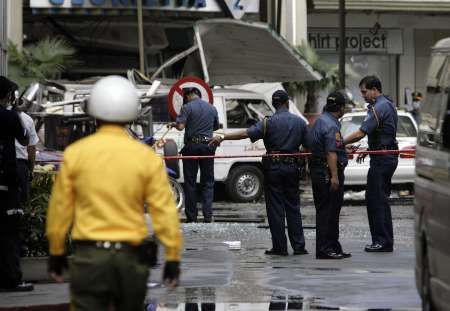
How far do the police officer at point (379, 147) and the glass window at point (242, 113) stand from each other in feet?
32.3

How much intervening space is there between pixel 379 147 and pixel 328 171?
0.75 m

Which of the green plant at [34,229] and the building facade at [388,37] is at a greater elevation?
the building facade at [388,37]

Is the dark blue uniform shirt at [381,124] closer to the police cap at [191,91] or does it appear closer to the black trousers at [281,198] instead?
the black trousers at [281,198]

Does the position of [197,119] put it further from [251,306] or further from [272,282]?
[251,306]

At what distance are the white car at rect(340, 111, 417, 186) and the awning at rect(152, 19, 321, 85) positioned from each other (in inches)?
203

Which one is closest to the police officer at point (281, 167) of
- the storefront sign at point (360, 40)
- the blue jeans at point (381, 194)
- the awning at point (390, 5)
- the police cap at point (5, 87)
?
the blue jeans at point (381, 194)

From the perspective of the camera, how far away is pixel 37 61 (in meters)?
32.1

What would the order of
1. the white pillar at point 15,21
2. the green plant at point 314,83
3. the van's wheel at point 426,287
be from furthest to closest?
the green plant at point 314,83 → the white pillar at point 15,21 → the van's wheel at point 426,287

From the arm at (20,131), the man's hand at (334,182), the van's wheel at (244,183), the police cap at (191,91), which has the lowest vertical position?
the van's wheel at (244,183)

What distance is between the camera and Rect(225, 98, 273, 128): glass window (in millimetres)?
25469

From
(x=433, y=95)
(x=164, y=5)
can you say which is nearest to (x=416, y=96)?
(x=164, y=5)

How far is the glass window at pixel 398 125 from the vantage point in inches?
1008

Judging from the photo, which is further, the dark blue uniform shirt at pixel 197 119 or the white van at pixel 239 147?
the white van at pixel 239 147

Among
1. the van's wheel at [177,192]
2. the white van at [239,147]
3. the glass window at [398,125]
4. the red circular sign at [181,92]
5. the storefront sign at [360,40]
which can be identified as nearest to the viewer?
the red circular sign at [181,92]
